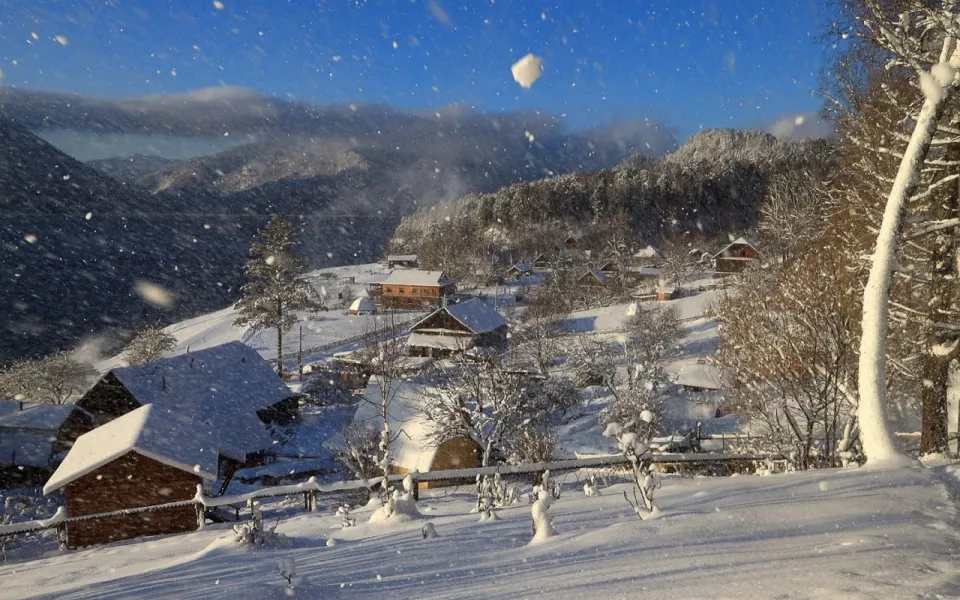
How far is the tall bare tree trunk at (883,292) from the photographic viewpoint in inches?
216

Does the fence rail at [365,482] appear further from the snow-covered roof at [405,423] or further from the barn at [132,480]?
the snow-covered roof at [405,423]

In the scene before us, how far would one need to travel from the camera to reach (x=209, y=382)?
2788 cm

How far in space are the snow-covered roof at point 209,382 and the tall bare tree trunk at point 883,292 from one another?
25428 millimetres

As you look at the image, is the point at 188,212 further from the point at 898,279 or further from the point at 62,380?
the point at 898,279

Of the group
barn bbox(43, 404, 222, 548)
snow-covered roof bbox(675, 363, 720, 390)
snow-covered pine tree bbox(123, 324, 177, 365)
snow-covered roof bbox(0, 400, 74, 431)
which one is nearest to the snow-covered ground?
barn bbox(43, 404, 222, 548)

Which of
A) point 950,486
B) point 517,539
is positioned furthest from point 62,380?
point 950,486

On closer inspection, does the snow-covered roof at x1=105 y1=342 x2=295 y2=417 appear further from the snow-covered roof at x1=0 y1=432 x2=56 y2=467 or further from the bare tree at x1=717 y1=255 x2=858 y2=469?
the bare tree at x1=717 y1=255 x2=858 y2=469

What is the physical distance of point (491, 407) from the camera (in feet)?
75.0

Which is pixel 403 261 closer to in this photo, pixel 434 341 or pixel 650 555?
pixel 434 341

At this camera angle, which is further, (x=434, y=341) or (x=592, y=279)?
(x=592, y=279)

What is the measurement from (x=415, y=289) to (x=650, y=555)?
70746 mm

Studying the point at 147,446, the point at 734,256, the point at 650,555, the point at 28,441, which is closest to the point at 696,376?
the point at 147,446

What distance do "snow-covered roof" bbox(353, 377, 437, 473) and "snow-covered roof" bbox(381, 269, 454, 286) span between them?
49.1 metres

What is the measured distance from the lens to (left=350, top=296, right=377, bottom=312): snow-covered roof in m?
68.3
